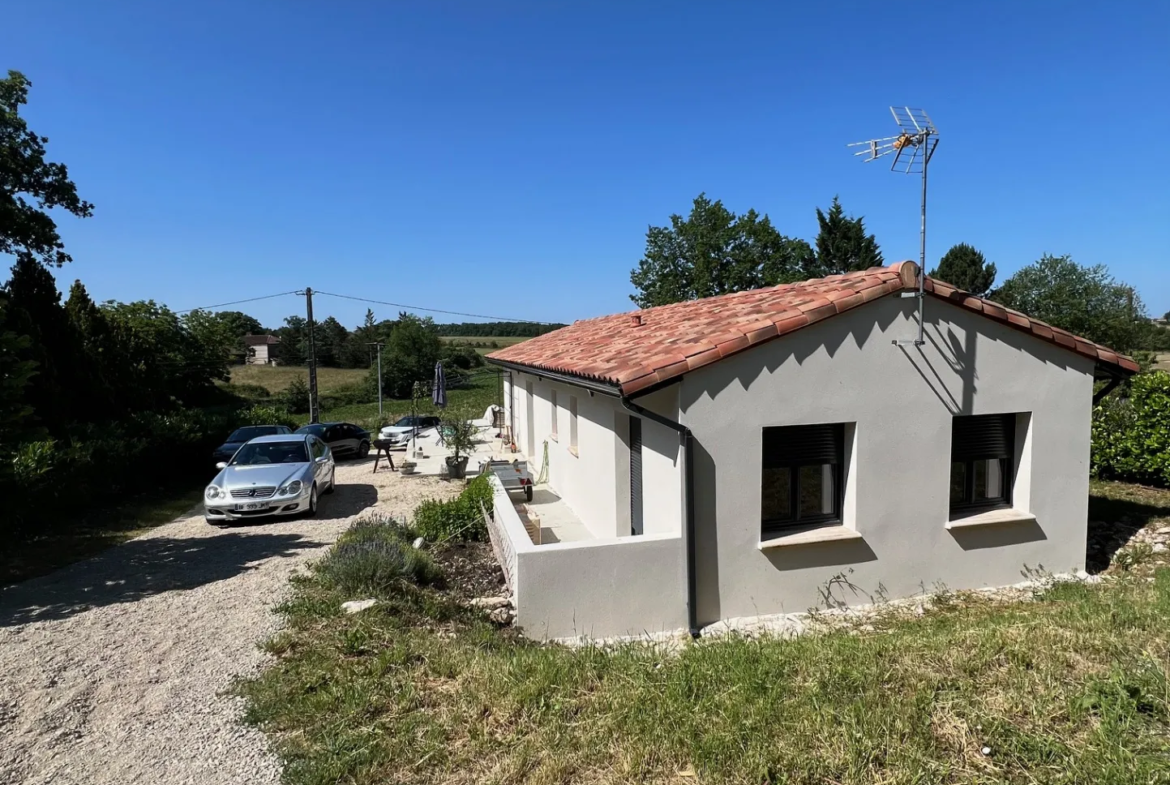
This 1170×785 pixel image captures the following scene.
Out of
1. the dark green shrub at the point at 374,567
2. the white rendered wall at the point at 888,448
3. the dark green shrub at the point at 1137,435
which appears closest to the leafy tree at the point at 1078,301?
the dark green shrub at the point at 1137,435

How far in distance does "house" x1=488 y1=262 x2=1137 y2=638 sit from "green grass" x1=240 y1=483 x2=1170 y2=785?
149 centimetres

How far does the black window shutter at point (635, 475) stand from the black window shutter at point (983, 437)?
390cm

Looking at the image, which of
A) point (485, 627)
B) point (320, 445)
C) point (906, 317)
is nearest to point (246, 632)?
point (485, 627)

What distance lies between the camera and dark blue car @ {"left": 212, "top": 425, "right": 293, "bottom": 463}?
17.5m

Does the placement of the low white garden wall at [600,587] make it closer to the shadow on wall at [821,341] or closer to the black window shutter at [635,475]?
the shadow on wall at [821,341]

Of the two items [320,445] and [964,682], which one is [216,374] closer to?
[320,445]

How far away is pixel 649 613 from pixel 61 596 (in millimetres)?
7165

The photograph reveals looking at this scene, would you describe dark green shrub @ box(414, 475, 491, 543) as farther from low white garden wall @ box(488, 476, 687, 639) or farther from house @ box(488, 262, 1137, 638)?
low white garden wall @ box(488, 476, 687, 639)

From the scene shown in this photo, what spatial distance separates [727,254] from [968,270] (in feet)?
69.2

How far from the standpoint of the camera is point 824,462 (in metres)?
7.31

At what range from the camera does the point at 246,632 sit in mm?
6008

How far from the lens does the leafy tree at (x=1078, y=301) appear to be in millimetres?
28297

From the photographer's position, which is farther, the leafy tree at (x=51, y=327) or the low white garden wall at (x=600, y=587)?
the leafy tree at (x=51, y=327)

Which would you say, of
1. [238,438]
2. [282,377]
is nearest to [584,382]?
[238,438]
